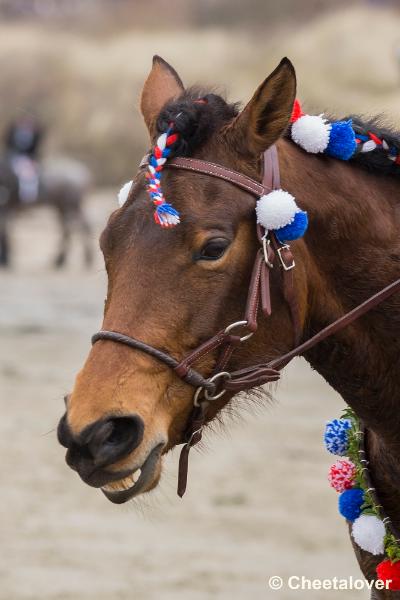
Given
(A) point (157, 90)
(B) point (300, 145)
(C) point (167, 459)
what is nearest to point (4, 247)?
(C) point (167, 459)

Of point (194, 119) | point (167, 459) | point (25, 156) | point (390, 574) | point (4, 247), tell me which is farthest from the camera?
point (25, 156)

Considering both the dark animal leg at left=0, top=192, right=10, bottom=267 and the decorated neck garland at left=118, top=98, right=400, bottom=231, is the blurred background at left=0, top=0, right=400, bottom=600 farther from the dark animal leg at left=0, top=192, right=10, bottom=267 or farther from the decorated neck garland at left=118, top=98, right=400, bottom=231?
the decorated neck garland at left=118, top=98, right=400, bottom=231

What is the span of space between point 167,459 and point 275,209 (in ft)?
17.4

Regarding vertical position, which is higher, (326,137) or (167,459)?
(167,459)

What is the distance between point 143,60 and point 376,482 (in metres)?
28.5

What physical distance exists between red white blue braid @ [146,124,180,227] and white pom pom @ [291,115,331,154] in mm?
377

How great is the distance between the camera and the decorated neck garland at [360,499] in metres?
3.19

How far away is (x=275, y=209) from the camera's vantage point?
8.80 feet

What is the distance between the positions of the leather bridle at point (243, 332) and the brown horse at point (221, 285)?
0.07ft

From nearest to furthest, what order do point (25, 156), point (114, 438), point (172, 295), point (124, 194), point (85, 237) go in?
point (114, 438)
point (172, 295)
point (124, 194)
point (25, 156)
point (85, 237)

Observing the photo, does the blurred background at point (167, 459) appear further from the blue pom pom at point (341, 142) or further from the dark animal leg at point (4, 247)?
the blue pom pom at point (341, 142)

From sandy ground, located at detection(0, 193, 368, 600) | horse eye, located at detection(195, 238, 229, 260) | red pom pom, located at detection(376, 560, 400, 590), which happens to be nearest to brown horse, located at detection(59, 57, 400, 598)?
horse eye, located at detection(195, 238, 229, 260)

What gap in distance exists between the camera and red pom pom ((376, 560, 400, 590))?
3.17 meters

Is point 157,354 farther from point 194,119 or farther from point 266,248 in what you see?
point 194,119
